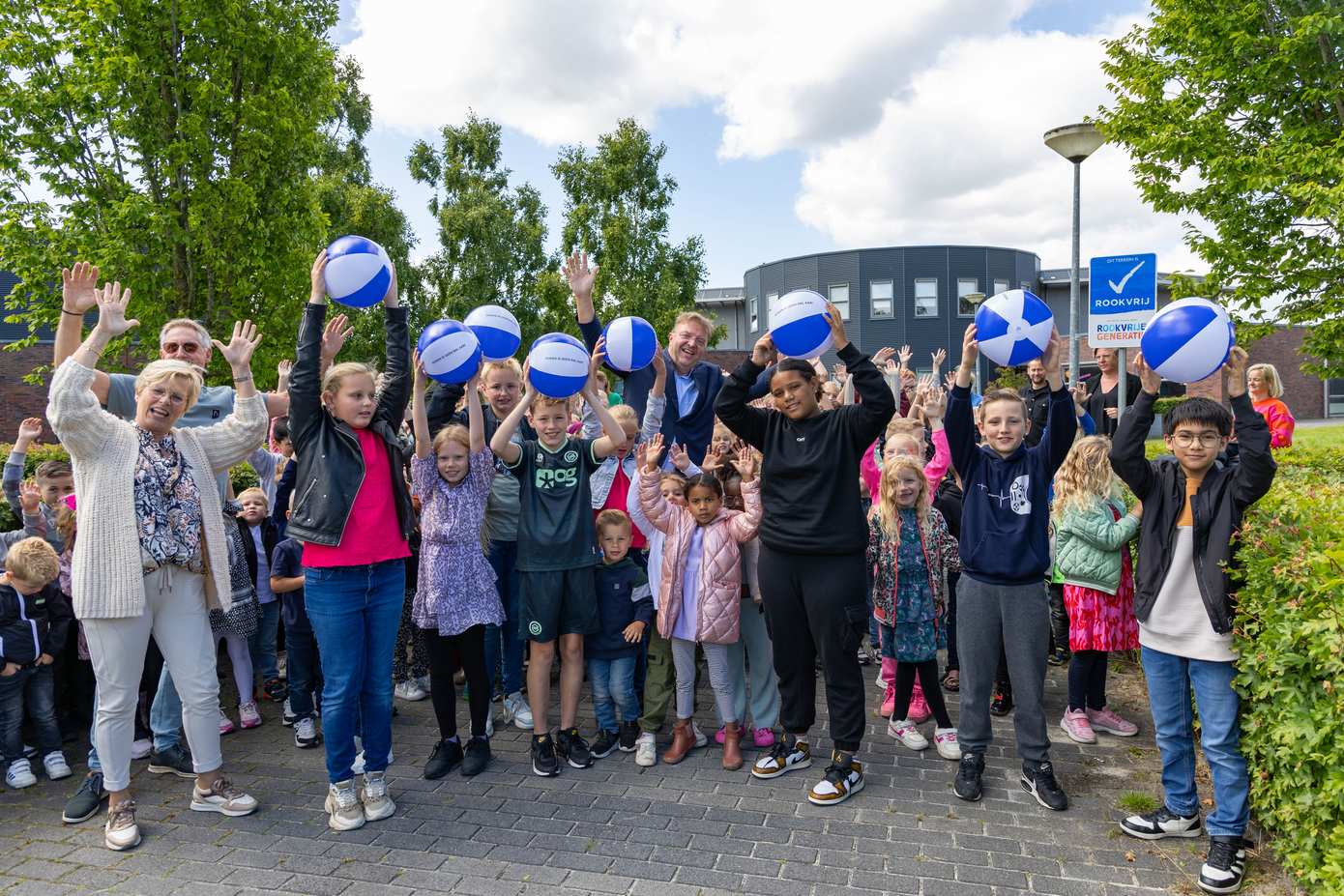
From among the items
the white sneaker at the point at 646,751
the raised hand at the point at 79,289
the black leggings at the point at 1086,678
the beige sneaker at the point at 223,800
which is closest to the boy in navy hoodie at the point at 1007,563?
the black leggings at the point at 1086,678

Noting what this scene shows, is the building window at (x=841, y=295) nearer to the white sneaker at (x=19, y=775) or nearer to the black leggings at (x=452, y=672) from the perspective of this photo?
the black leggings at (x=452, y=672)

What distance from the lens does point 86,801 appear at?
13.4ft

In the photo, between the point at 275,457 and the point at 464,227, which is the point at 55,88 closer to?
the point at 275,457

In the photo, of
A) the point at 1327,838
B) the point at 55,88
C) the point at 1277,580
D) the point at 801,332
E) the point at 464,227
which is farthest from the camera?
the point at 464,227

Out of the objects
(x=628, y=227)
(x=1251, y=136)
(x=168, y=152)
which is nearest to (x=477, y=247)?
(x=628, y=227)

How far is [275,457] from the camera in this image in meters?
6.18

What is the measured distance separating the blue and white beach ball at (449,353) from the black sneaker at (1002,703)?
388 centimetres

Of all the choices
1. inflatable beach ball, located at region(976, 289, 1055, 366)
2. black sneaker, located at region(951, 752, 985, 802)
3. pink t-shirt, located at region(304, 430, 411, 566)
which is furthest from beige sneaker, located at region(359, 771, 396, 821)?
inflatable beach ball, located at region(976, 289, 1055, 366)

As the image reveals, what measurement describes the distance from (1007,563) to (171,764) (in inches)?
181

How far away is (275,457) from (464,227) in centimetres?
1654

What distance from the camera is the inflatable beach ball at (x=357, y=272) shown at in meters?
4.17

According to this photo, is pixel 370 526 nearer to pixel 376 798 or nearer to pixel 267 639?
pixel 376 798

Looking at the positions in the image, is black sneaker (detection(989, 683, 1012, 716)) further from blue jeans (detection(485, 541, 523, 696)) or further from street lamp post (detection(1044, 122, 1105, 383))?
street lamp post (detection(1044, 122, 1105, 383))

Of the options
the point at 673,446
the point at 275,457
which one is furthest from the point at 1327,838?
the point at 275,457
